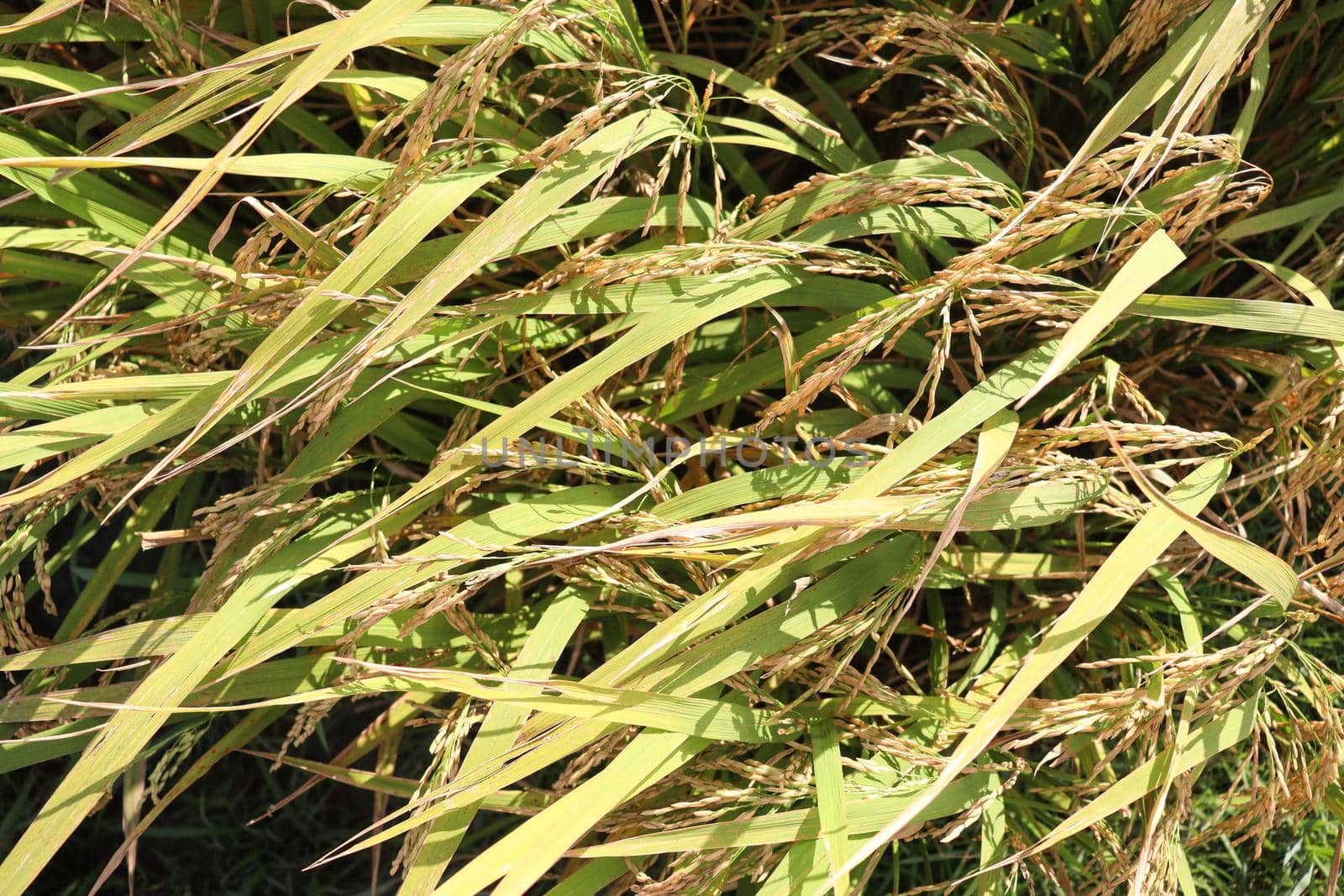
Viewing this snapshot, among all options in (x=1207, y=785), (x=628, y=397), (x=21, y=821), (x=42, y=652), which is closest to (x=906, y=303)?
(x=628, y=397)

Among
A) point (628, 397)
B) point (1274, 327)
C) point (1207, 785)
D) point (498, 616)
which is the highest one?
point (1274, 327)

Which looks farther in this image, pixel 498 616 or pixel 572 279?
pixel 498 616

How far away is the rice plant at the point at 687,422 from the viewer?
2.06 feet

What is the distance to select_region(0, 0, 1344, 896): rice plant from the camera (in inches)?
24.7

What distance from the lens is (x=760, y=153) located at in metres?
1.08

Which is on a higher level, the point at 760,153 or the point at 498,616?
the point at 760,153

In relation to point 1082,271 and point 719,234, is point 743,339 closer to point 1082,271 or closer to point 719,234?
point 719,234

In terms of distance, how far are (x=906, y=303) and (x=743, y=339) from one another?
0.23 metres

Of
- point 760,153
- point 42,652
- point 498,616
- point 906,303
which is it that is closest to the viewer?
point 906,303

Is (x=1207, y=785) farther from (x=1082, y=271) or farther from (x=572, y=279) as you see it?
(x=572, y=279)

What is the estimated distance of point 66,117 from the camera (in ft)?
3.20

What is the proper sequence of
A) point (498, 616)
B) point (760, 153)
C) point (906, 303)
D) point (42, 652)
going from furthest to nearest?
point (760, 153)
point (498, 616)
point (42, 652)
point (906, 303)

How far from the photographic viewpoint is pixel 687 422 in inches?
37.8

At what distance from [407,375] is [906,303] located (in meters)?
0.42
